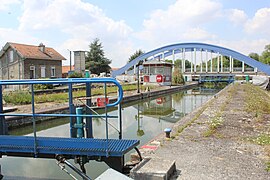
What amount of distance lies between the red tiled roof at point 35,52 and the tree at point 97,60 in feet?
56.3

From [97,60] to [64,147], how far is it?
147 feet

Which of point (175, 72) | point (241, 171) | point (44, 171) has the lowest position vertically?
point (44, 171)

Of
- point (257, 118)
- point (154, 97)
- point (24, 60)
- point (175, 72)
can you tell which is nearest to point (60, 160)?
point (257, 118)

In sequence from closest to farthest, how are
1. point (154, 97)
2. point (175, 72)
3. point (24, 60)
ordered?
point (154, 97) → point (24, 60) → point (175, 72)

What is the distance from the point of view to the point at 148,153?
500 cm

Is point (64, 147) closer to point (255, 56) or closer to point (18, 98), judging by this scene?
point (18, 98)

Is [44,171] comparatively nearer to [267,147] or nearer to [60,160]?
[60,160]

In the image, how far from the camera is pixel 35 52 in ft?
89.8

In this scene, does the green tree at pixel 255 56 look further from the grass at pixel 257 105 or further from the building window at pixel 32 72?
the grass at pixel 257 105

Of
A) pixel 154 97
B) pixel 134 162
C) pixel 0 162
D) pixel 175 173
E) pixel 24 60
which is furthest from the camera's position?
pixel 24 60

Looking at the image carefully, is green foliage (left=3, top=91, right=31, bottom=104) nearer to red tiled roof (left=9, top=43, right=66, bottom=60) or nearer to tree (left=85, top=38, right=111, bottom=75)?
red tiled roof (left=9, top=43, right=66, bottom=60)

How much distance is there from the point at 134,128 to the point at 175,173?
6149 millimetres

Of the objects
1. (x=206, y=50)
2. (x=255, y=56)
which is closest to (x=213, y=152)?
(x=206, y=50)

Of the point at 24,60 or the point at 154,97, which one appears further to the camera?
the point at 24,60
